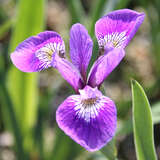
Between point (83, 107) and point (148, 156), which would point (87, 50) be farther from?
point (148, 156)

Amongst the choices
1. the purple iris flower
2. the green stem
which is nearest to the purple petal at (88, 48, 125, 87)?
the purple iris flower

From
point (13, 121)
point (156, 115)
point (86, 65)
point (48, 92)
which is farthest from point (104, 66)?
point (48, 92)

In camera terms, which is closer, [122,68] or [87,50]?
[87,50]

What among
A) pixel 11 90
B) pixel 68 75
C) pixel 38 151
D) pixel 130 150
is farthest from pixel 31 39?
pixel 130 150

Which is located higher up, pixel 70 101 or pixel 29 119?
pixel 70 101

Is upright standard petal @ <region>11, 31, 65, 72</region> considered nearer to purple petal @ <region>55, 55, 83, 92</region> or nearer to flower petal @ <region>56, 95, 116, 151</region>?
purple petal @ <region>55, 55, 83, 92</region>

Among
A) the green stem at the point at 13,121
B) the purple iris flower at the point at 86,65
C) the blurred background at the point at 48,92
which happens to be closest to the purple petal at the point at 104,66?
the purple iris flower at the point at 86,65
